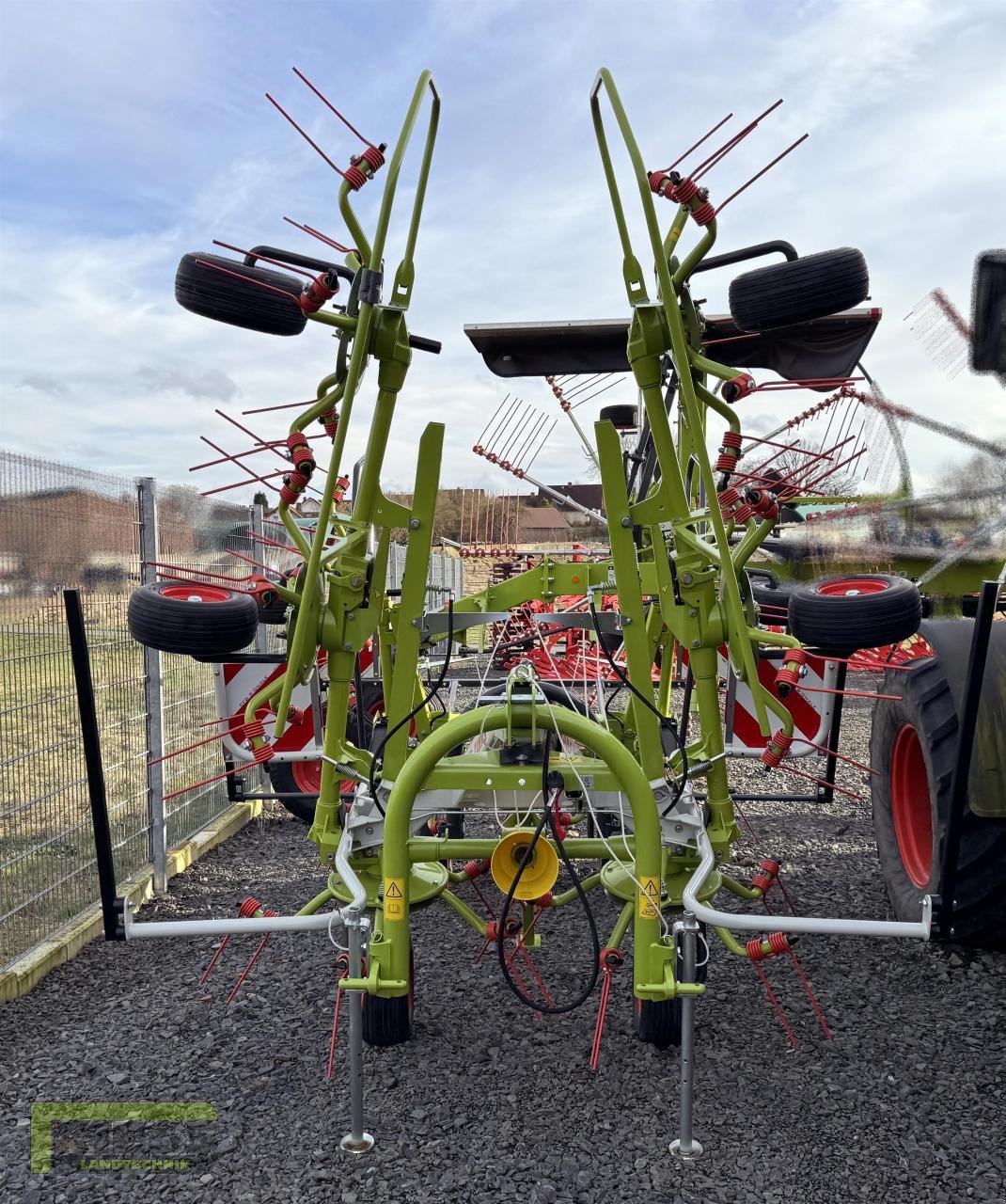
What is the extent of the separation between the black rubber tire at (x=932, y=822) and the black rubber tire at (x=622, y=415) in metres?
2.83

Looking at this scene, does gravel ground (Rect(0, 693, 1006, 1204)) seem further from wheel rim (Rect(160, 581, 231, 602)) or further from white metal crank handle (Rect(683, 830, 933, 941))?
wheel rim (Rect(160, 581, 231, 602))

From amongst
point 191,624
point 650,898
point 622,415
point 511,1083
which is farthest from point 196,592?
point 622,415

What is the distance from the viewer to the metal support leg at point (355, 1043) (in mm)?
2465

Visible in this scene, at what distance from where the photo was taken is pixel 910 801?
421 cm

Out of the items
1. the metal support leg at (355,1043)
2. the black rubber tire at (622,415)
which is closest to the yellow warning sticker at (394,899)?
the metal support leg at (355,1043)

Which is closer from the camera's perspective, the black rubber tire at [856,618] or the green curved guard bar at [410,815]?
the green curved guard bar at [410,815]

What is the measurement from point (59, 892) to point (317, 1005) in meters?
1.39

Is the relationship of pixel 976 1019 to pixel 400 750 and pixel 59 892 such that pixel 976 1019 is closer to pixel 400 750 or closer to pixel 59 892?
pixel 400 750

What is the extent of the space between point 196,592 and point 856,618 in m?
2.07

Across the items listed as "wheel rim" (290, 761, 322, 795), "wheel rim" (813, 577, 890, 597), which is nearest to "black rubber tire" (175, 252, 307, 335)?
"wheel rim" (813, 577, 890, 597)

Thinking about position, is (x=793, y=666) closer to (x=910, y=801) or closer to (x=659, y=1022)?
(x=659, y=1022)

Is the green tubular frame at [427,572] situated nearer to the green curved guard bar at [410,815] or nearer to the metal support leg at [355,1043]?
the green curved guard bar at [410,815]

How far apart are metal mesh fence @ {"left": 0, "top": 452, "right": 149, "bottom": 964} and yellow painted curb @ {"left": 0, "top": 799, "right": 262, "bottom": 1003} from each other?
0.20 feet

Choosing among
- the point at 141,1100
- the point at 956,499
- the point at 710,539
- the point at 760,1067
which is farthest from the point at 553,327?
the point at 956,499
